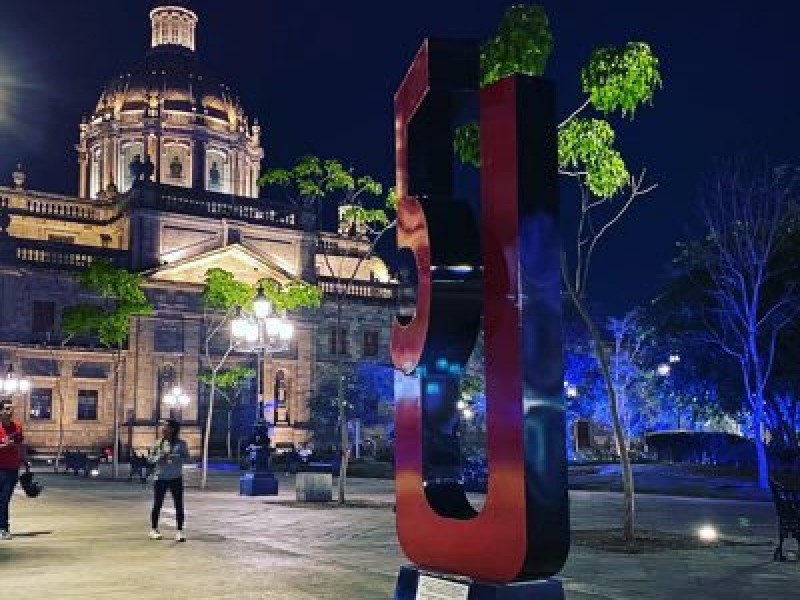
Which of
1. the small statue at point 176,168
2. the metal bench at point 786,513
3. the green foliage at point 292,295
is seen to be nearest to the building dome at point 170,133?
the small statue at point 176,168

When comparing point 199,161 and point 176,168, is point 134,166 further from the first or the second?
point 199,161

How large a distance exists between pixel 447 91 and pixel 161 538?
34.7 feet

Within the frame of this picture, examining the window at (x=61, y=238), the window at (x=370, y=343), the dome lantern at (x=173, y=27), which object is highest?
the dome lantern at (x=173, y=27)

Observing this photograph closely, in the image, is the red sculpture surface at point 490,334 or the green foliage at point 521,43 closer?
the red sculpture surface at point 490,334

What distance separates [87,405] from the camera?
190 ft

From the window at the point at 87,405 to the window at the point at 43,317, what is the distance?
14.6 ft

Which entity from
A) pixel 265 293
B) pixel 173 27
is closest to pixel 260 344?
pixel 265 293

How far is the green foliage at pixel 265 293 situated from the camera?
29453 millimetres

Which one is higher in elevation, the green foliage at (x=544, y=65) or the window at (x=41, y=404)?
the green foliage at (x=544, y=65)

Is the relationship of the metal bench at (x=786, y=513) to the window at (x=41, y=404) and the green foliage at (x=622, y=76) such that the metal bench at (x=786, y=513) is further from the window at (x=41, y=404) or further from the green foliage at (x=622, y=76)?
the window at (x=41, y=404)

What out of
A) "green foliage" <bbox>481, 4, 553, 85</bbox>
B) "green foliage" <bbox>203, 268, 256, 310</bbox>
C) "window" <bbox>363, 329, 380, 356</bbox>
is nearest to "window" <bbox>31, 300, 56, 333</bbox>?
"window" <bbox>363, 329, 380, 356</bbox>

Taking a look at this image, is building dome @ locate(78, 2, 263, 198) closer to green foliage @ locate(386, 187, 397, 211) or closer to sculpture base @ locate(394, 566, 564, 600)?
green foliage @ locate(386, 187, 397, 211)

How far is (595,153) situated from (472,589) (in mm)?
9958

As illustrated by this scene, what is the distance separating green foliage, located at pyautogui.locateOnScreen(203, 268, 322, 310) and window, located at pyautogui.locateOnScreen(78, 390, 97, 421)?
26.2 metres
